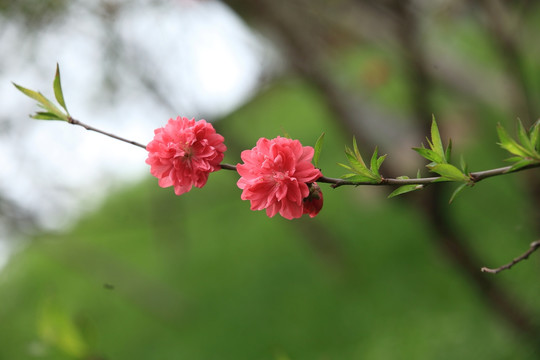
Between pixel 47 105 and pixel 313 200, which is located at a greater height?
pixel 47 105

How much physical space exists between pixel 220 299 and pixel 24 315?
211 centimetres

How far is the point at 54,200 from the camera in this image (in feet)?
9.55

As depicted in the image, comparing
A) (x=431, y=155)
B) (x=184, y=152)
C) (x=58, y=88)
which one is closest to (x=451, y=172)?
(x=431, y=155)

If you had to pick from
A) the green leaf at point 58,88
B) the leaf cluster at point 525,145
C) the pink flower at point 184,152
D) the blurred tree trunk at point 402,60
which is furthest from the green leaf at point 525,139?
the blurred tree trunk at point 402,60

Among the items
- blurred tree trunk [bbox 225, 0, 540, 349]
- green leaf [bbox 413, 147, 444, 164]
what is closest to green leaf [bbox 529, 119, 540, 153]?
green leaf [bbox 413, 147, 444, 164]

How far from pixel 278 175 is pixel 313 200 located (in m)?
0.09

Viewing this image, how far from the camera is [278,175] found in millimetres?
697

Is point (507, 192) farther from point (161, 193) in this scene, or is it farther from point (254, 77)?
point (161, 193)

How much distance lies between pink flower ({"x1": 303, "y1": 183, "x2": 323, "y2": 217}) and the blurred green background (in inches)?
19.8

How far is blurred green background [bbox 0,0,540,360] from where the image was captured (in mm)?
2369

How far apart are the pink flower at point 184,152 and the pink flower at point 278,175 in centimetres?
7

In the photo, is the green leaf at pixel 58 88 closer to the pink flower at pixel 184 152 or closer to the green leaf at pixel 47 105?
the green leaf at pixel 47 105

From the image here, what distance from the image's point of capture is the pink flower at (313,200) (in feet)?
2.48

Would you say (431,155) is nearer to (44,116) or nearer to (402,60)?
(44,116)
